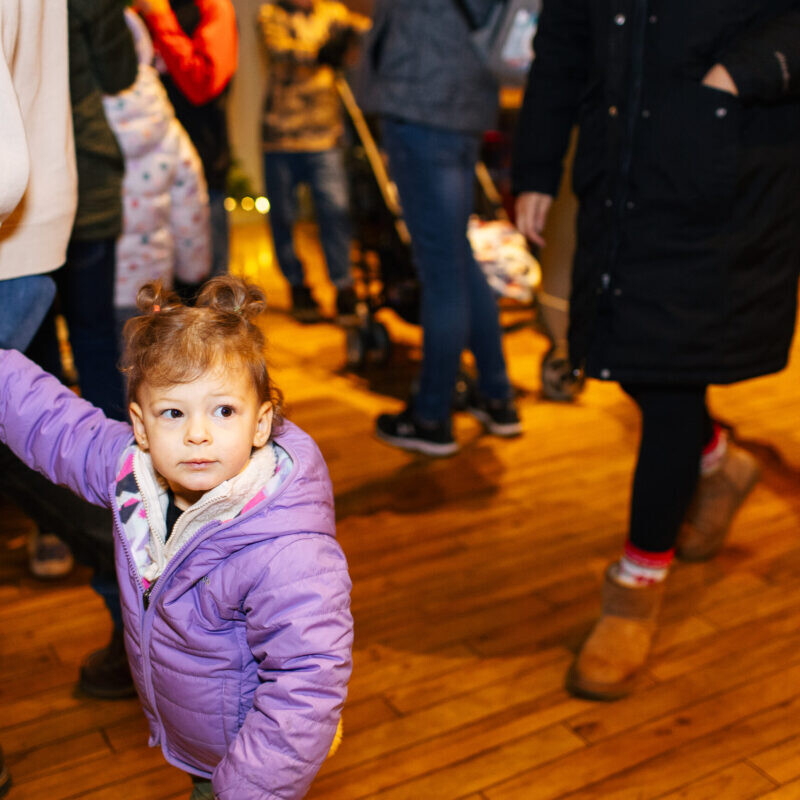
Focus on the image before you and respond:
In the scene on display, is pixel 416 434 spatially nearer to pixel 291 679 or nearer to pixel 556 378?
pixel 556 378

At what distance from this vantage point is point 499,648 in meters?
1.89

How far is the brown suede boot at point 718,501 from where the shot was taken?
7.11 ft

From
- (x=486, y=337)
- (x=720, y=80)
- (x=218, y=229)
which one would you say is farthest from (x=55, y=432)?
(x=218, y=229)

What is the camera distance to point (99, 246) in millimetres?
1727

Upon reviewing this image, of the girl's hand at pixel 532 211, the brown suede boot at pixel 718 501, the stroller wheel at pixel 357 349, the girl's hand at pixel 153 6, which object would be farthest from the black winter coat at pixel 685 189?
the stroller wheel at pixel 357 349

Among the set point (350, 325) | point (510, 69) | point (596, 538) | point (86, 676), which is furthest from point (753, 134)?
point (350, 325)

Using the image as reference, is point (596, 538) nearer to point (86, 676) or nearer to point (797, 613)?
point (797, 613)

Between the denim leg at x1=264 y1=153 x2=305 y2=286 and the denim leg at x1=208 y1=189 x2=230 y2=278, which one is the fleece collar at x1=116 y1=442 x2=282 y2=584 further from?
the denim leg at x1=264 y1=153 x2=305 y2=286

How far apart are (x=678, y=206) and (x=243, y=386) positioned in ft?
2.74

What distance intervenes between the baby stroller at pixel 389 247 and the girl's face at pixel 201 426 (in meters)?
1.94

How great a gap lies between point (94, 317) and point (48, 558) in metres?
0.58

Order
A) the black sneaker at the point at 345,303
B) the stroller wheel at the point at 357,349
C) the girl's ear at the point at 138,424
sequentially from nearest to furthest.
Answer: the girl's ear at the point at 138,424
the stroller wheel at the point at 357,349
the black sneaker at the point at 345,303

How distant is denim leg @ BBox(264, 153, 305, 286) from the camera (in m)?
4.15

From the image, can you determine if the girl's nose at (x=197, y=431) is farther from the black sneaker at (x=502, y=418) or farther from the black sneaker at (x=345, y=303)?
the black sneaker at (x=345, y=303)
